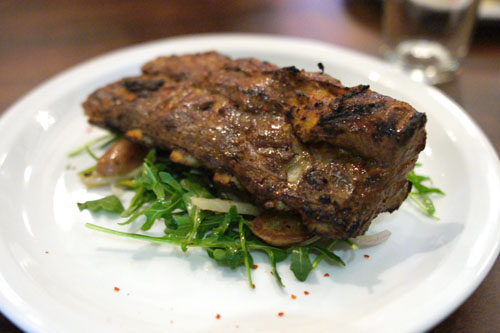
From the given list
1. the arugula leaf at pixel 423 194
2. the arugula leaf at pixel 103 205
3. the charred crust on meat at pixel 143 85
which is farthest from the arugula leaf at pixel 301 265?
the charred crust on meat at pixel 143 85

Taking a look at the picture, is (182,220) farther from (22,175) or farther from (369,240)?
(22,175)

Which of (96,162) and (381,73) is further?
(381,73)

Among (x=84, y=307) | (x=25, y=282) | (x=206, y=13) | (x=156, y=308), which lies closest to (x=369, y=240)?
(x=156, y=308)

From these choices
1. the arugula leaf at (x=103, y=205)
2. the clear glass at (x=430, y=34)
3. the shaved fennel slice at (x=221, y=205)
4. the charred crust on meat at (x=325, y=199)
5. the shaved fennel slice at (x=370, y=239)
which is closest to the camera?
the charred crust on meat at (x=325, y=199)

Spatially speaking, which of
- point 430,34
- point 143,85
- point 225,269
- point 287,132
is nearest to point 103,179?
point 143,85

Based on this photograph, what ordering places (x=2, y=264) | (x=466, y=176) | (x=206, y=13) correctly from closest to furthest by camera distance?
1. (x=2, y=264)
2. (x=466, y=176)
3. (x=206, y=13)

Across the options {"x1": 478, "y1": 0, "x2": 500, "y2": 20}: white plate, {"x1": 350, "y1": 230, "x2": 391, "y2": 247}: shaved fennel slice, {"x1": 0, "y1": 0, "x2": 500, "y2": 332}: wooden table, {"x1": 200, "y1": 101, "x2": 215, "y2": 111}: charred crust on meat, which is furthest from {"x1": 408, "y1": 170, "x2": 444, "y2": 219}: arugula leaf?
{"x1": 478, "y1": 0, "x2": 500, "y2": 20}: white plate

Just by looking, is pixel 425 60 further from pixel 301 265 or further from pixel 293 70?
pixel 301 265

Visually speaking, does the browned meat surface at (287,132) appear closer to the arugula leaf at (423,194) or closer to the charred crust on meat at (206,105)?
the charred crust on meat at (206,105)
